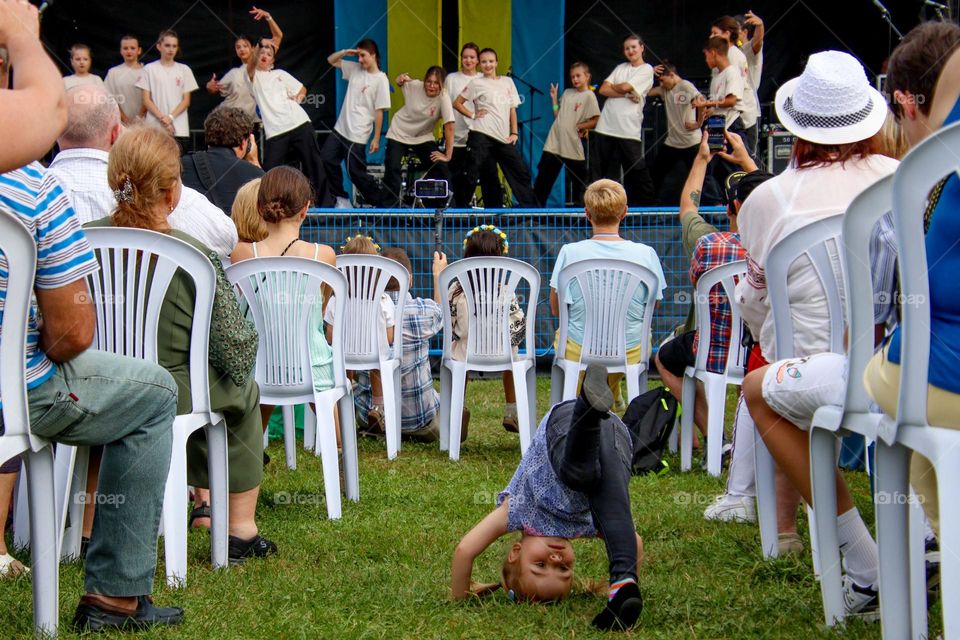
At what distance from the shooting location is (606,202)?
5.84 meters

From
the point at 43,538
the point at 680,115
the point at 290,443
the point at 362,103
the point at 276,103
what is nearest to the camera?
the point at 43,538

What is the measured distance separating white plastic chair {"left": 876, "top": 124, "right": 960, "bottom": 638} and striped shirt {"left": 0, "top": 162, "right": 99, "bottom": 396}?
1.73 metres

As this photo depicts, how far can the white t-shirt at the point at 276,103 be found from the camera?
11.6 metres

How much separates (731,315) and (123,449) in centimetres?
320

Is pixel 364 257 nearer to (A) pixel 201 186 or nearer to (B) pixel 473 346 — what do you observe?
(B) pixel 473 346

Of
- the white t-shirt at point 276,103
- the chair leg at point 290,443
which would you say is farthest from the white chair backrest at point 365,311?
the white t-shirt at point 276,103

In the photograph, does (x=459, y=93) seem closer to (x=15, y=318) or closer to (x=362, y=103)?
(x=362, y=103)

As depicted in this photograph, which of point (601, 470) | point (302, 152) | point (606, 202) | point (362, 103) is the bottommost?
point (601, 470)

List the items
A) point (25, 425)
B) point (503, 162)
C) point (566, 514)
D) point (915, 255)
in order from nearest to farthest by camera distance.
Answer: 1. point (915, 255)
2. point (25, 425)
3. point (566, 514)
4. point (503, 162)

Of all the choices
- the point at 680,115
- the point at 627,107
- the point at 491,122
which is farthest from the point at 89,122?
the point at 627,107

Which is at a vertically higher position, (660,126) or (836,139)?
(660,126)

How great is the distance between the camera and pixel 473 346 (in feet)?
19.7

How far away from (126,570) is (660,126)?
10.3 metres

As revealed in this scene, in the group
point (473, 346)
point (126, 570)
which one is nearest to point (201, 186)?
point (473, 346)
